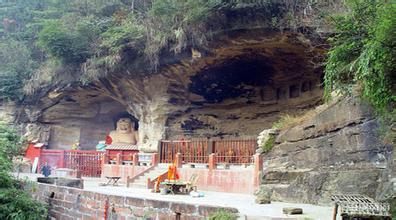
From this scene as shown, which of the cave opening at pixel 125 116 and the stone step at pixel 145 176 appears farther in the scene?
the cave opening at pixel 125 116

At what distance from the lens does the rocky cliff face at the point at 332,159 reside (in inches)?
275

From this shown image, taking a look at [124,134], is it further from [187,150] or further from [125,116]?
[187,150]

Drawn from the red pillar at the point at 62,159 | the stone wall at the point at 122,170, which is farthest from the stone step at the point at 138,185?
the red pillar at the point at 62,159

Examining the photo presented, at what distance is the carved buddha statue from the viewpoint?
2409cm

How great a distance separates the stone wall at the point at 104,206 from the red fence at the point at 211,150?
204 inches

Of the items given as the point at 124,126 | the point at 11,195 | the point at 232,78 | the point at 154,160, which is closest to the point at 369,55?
the point at 11,195

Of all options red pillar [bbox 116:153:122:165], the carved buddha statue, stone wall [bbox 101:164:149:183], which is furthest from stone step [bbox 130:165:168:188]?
the carved buddha statue

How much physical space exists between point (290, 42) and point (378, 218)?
32.6 feet

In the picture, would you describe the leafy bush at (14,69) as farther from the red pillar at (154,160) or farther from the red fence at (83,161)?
the red pillar at (154,160)

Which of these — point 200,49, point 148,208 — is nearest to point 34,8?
point 200,49

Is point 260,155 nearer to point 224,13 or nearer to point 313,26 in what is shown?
point 313,26

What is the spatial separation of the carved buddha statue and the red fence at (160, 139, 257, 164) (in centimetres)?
800

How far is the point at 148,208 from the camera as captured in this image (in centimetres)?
757

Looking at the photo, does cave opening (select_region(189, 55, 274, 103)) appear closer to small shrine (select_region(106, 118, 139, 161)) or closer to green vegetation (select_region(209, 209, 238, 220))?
small shrine (select_region(106, 118, 139, 161))
